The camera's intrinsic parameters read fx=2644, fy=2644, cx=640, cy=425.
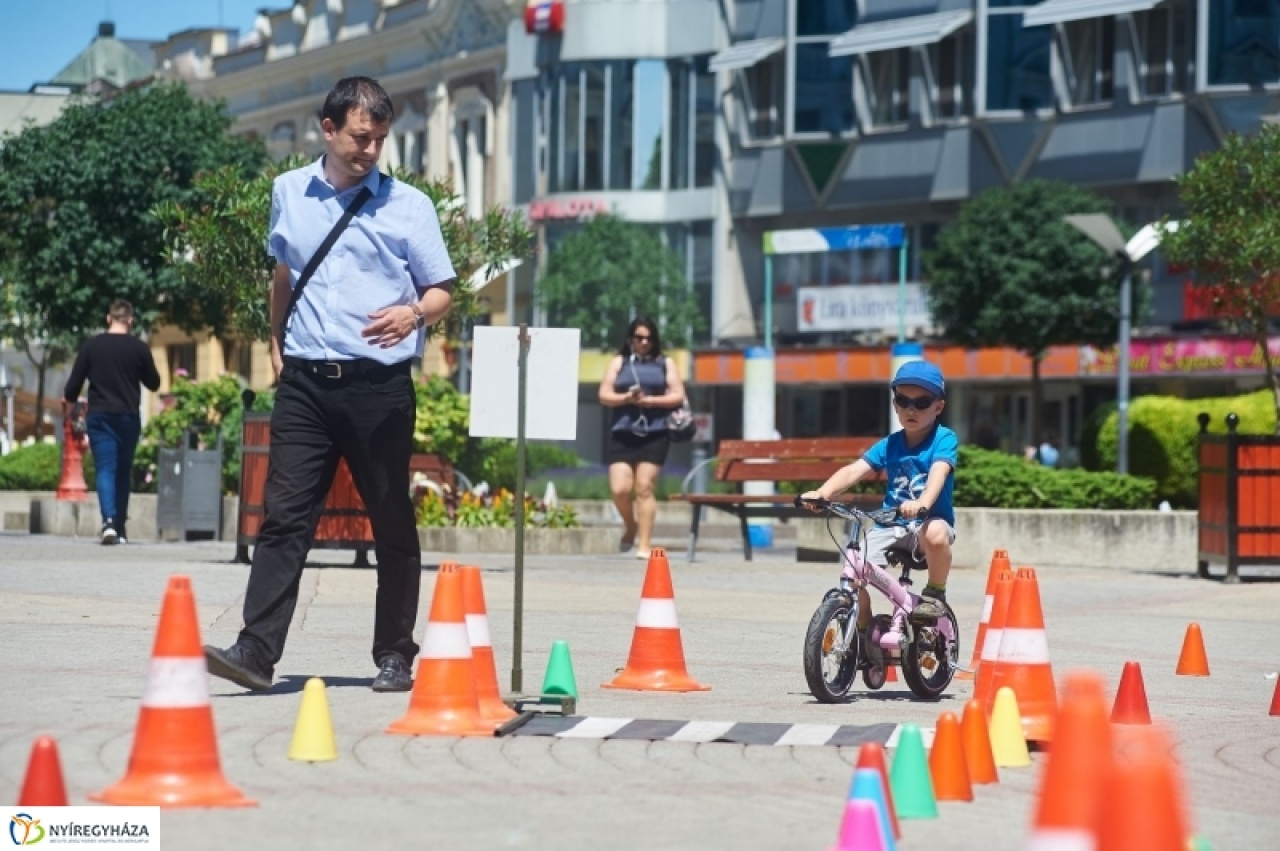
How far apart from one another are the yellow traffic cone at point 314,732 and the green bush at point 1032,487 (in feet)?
45.7

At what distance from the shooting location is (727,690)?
987cm

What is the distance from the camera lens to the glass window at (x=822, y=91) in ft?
177

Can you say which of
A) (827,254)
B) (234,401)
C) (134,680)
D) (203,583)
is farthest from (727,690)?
(827,254)

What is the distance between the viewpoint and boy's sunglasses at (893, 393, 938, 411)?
10031mm

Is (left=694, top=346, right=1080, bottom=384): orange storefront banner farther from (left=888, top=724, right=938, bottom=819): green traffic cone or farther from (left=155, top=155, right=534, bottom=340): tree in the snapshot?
(left=888, top=724, right=938, bottom=819): green traffic cone

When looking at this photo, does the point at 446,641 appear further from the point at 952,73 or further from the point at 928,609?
the point at 952,73

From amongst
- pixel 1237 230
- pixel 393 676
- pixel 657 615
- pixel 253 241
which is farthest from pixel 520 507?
pixel 253 241

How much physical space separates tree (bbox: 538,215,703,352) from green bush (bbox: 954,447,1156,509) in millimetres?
29803

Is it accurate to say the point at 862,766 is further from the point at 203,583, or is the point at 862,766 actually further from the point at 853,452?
the point at 853,452

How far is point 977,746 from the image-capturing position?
734cm

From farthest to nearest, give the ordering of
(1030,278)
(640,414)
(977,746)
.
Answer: (1030,278), (640,414), (977,746)

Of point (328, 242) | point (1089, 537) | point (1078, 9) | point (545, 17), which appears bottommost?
point (1089, 537)

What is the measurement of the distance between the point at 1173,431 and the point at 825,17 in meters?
28.2

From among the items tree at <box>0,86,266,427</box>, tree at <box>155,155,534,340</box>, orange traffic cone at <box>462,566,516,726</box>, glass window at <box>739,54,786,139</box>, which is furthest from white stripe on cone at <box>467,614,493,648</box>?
glass window at <box>739,54,786,139</box>
